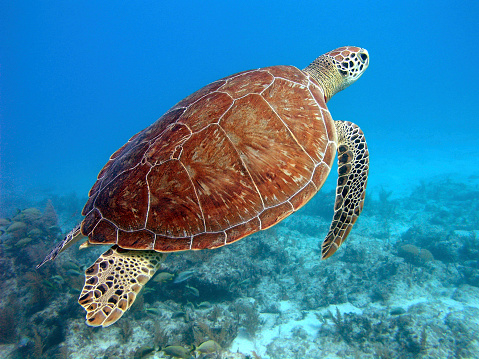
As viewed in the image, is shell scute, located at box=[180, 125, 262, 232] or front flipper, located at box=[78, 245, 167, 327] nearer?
front flipper, located at box=[78, 245, 167, 327]

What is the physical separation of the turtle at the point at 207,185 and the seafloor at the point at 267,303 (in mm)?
2660

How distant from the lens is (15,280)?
6586mm

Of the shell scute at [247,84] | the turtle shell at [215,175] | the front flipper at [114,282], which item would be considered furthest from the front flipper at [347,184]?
the front flipper at [114,282]

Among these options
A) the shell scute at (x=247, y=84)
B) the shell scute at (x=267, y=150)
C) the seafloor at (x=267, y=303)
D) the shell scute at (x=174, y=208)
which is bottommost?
the seafloor at (x=267, y=303)

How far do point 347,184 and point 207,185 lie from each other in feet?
6.46

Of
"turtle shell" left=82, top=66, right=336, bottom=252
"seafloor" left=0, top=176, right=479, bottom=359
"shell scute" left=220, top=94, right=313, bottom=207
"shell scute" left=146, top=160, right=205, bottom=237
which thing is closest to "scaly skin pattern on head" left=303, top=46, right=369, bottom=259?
"turtle shell" left=82, top=66, right=336, bottom=252

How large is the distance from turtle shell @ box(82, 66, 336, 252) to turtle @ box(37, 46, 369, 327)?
10mm

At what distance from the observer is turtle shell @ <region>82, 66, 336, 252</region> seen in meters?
2.21

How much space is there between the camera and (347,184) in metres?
3.01

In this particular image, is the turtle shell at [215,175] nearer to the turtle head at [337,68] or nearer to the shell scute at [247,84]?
the shell scute at [247,84]

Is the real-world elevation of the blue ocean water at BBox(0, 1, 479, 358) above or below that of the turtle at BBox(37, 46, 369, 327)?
above

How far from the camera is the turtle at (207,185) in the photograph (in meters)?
2.20

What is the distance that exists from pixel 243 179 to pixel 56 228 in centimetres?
1162

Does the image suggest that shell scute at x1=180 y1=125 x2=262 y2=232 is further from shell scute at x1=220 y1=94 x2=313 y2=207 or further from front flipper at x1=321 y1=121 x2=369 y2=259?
front flipper at x1=321 y1=121 x2=369 y2=259
